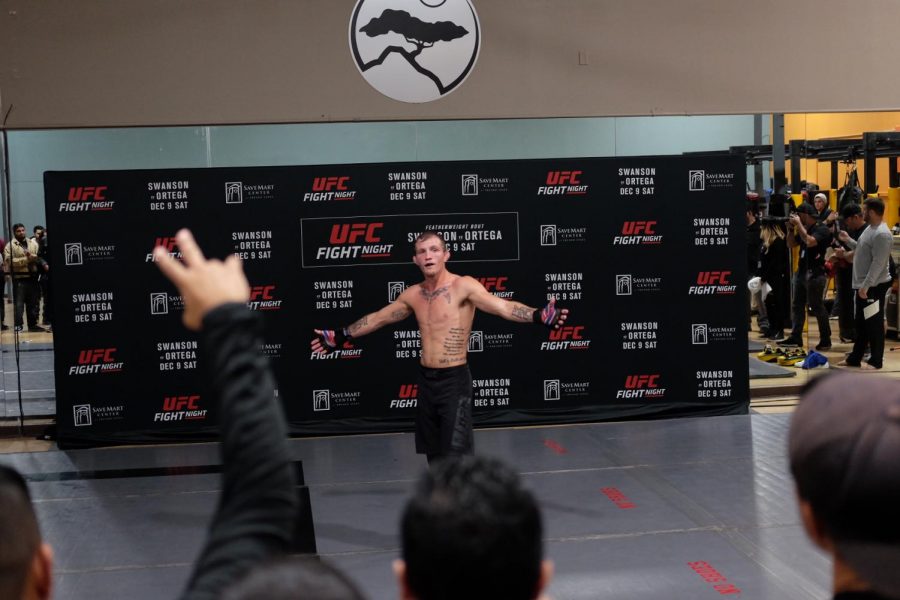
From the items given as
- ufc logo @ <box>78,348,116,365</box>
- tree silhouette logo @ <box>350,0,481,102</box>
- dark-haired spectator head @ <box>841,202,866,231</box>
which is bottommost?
ufc logo @ <box>78,348,116,365</box>

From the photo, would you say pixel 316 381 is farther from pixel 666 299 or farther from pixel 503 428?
pixel 666 299

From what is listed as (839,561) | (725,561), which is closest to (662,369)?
(725,561)

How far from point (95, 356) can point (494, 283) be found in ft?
12.8

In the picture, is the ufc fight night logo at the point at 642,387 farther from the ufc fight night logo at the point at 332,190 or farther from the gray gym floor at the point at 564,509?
the ufc fight night logo at the point at 332,190

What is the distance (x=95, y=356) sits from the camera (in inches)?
382

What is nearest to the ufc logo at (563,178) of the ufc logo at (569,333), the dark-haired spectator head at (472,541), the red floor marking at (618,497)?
the ufc logo at (569,333)

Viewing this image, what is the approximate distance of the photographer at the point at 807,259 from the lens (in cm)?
1209

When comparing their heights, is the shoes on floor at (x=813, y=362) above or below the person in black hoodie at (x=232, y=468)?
below

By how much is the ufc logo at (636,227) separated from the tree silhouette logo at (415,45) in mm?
2216

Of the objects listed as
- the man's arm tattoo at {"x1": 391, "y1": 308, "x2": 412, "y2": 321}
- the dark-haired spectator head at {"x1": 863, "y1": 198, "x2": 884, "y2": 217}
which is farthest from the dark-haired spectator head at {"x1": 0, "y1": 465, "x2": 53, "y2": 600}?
the dark-haired spectator head at {"x1": 863, "y1": 198, "x2": 884, "y2": 217}

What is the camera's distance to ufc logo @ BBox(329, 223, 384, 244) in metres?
9.88

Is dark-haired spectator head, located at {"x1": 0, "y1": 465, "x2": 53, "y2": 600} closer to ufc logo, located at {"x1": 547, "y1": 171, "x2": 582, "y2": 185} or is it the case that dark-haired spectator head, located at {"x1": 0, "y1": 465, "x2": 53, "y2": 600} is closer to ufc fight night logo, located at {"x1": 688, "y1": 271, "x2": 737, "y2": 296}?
ufc logo, located at {"x1": 547, "y1": 171, "x2": 582, "y2": 185}

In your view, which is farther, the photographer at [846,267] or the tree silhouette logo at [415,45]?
the photographer at [846,267]

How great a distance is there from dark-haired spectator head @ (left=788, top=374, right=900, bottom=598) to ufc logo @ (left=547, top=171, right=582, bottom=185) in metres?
8.51
